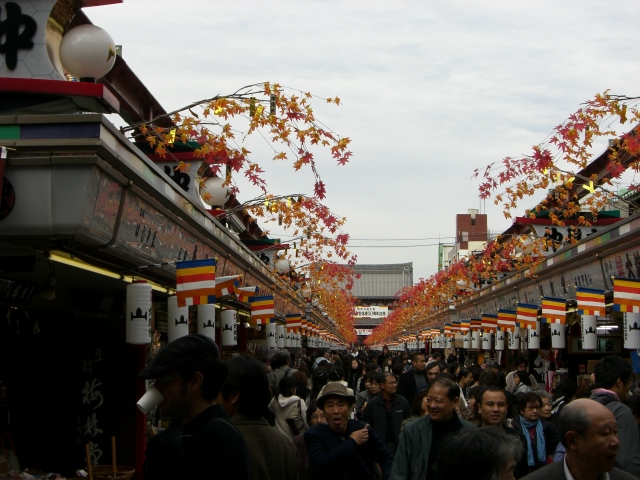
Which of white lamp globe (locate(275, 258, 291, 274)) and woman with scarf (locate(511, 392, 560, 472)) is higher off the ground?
white lamp globe (locate(275, 258, 291, 274))

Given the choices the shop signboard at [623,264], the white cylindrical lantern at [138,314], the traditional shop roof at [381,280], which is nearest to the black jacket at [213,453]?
the white cylindrical lantern at [138,314]

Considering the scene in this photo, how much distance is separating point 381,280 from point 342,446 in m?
126

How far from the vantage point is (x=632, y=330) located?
479 inches

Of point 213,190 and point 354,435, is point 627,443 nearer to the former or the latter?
point 354,435

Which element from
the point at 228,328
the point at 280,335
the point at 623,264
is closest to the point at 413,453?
the point at 623,264

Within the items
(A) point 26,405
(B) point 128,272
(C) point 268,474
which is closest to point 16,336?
(A) point 26,405

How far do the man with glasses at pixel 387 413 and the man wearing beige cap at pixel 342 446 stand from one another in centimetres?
376

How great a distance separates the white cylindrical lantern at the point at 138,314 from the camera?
8.95m

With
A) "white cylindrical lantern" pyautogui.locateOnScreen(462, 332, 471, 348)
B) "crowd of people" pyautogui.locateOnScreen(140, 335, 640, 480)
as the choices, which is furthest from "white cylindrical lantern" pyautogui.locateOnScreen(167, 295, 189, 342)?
"white cylindrical lantern" pyautogui.locateOnScreen(462, 332, 471, 348)

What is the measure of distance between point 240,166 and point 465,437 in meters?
10.0

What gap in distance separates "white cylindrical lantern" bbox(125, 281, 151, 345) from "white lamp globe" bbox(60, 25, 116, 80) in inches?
91.2

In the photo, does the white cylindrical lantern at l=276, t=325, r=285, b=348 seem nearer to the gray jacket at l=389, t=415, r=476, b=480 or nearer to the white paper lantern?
the white paper lantern

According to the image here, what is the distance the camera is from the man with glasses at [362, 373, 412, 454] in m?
10.6

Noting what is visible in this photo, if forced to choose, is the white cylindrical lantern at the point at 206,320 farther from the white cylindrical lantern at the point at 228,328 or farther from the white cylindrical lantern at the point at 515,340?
the white cylindrical lantern at the point at 515,340
